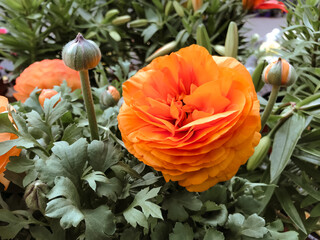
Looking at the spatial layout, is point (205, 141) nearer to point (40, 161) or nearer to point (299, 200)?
point (40, 161)

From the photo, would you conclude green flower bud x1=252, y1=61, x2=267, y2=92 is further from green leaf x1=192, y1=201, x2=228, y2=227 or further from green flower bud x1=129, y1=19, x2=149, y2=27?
green flower bud x1=129, y1=19, x2=149, y2=27

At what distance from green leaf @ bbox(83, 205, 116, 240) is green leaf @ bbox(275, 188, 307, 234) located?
0.24 m

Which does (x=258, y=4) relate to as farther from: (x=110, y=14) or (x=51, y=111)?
(x=51, y=111)

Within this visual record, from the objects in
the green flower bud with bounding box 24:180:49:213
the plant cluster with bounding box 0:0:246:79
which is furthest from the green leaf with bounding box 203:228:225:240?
the plant cluster with bounding box 0:0:246:79

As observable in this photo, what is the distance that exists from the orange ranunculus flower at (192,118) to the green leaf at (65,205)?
0.04m

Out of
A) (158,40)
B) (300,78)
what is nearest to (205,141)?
(300,78)

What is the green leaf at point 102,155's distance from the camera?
0.20m

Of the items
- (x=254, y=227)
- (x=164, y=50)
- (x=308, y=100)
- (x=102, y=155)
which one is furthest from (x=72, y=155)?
(x=164, y=50)

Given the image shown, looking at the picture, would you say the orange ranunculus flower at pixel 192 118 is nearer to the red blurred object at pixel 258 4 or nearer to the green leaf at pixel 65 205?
the green leaf at pixel 65 205

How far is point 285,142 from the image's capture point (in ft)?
1.02

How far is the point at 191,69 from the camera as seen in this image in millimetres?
221

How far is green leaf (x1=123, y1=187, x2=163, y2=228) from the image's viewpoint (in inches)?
7.1

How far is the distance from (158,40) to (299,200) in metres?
0.35

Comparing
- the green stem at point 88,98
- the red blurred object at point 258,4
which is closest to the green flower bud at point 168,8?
the red blurred object at point 258,4
